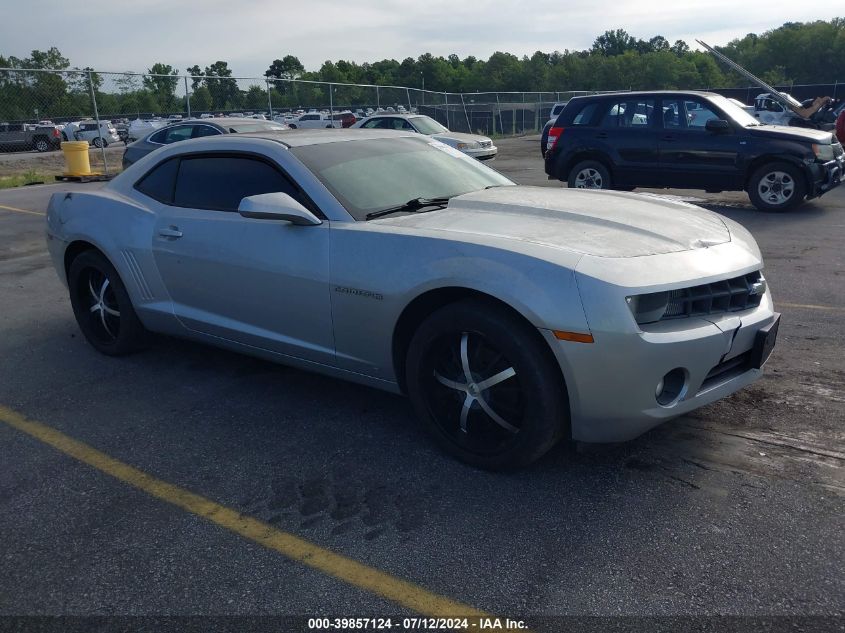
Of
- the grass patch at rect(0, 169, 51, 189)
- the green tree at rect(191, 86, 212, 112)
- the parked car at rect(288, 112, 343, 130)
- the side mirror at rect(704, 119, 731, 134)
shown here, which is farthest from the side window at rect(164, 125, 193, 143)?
the parked car at rect(288, 112, 343, 130)

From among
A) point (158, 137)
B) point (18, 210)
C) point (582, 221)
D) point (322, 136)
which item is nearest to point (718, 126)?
point (322, 136)

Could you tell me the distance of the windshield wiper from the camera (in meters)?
3.89

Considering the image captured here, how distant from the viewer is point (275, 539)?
294cm

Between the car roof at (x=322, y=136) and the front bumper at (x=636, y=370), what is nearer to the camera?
the front bumper at (x=636, y=370)

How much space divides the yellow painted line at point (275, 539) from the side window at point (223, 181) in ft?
5.02

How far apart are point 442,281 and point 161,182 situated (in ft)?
7.82

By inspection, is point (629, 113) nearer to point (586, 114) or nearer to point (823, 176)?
point (586, 114)

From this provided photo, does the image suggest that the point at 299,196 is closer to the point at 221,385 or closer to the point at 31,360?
the point at 221,385

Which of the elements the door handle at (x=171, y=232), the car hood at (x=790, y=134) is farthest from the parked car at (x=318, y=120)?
the door handle at (x=171, y=232)

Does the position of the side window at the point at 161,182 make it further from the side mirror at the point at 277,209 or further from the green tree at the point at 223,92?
the green tree at the point at 223,92

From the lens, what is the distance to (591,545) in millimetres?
2830

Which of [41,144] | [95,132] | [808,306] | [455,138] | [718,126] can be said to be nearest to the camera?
[808,306]

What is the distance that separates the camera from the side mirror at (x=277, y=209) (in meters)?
3.73

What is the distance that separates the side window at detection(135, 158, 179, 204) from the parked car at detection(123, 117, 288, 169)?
882 centimetres
